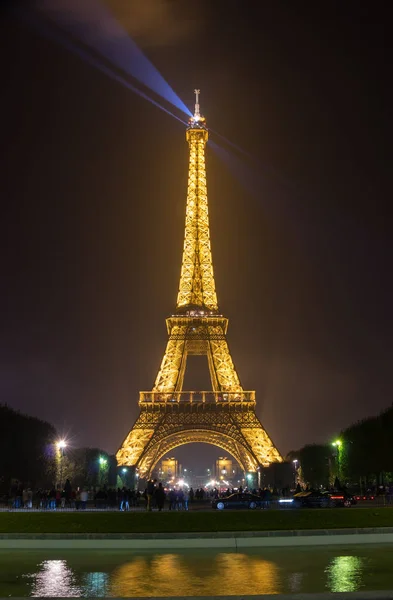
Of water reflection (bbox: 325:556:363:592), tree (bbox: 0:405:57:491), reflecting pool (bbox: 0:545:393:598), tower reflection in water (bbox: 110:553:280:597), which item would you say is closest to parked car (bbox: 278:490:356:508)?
reflecting pool (bbox: 0:545:393:598)

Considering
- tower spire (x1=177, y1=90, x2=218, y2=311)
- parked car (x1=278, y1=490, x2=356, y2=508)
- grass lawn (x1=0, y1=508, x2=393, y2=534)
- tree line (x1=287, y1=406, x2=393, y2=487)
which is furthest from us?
tower spire (x1=177, y1=90, x2=218, y2=311)

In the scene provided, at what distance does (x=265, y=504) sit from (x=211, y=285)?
46714 millimetres

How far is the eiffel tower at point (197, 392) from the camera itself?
249 feet

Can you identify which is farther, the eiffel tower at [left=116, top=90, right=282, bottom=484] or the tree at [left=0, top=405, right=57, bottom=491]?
the eiffel tower at [left=116, top=90, right=282, bottom=484]

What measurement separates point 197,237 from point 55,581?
73.9 metres

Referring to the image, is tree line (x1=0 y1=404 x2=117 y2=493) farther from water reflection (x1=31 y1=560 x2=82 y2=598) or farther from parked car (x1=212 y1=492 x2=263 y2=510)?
water reflection (x1=31 y1=560 x2=82 y2=598)

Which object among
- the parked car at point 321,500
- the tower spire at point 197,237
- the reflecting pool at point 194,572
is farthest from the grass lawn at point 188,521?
the tower spire at point 197,237

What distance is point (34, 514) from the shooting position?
1078 inches

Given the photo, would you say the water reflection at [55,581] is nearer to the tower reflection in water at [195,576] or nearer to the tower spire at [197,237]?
the tower reflection in water at [195,576]

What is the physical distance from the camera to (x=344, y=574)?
52.4 ft

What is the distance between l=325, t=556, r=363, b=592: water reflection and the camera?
46.5ft

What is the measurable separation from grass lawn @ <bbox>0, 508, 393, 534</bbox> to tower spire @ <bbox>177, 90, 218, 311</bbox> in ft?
185

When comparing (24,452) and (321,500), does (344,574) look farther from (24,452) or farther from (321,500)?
(24,452)

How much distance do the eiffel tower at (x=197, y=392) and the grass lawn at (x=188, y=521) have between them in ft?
149
